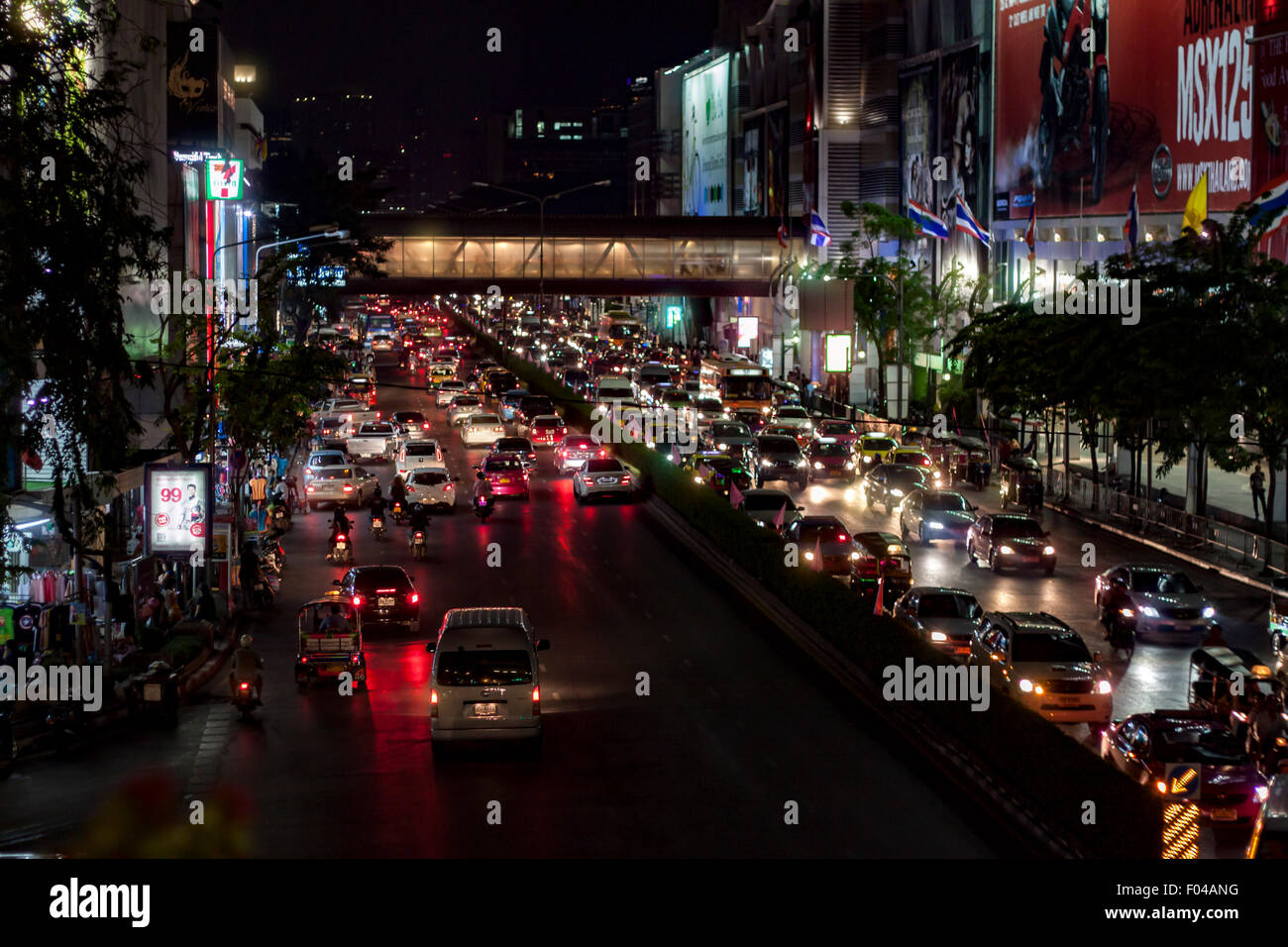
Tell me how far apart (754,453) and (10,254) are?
4206 cm

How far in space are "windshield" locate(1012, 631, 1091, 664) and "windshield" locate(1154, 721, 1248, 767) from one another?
4.65m

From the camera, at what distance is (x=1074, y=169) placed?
6712cm

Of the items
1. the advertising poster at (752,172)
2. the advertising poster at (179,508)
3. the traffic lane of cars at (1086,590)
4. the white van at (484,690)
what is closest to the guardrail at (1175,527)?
the traffic lane of cars at (1086,590)

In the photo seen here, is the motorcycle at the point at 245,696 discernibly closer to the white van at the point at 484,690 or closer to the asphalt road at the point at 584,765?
the asphalt road at the point at 584,765

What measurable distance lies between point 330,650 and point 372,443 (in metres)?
34.4

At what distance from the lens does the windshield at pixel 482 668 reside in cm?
2180

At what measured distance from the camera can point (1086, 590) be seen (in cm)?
3628

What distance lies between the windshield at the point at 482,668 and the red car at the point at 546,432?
43676 mm

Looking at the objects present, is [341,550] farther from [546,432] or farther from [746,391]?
[746,391]

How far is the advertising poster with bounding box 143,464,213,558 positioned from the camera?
97.8 feet

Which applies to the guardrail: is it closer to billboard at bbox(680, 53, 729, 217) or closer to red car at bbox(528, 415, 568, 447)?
red car at bbox(528, 415, 568, 447)

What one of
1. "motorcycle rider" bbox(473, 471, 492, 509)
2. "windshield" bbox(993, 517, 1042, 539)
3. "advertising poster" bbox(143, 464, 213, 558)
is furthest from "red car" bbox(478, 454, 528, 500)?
"advertising poster" bbox(143, 464, 213, 558)
